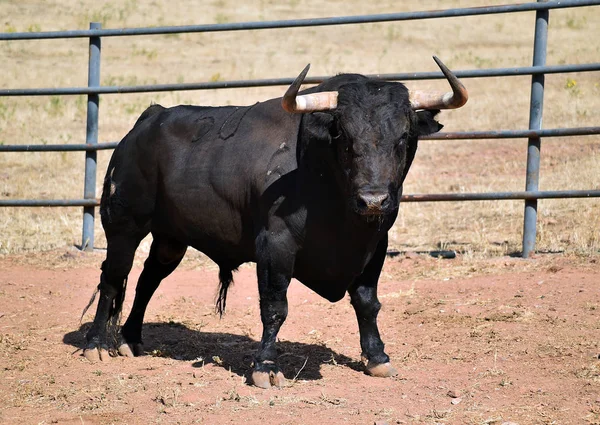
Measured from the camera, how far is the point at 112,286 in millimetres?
6949

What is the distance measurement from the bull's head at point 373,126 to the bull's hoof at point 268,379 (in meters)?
1.21

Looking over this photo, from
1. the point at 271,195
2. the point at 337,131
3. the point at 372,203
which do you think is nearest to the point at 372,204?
the point at 372,203

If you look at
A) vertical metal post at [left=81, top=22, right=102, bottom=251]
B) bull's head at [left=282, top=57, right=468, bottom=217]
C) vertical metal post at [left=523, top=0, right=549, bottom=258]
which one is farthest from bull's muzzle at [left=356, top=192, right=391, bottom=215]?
vertical metal post at [left=81, top=22, right=102, bottom=251]

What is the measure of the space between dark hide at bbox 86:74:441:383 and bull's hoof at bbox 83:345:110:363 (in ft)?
0.13

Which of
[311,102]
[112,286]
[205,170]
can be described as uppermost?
[311,102]

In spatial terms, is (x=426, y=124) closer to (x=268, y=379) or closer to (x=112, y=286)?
(x=268, y=379)

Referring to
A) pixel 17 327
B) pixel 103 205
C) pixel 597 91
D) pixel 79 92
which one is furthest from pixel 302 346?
pixel 597 91

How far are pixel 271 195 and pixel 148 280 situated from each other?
1.74 metres

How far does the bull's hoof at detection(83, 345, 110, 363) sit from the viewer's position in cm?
664

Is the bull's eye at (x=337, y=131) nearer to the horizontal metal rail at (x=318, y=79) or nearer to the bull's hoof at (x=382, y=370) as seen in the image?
the bull's hoof at (x=382, y=370)

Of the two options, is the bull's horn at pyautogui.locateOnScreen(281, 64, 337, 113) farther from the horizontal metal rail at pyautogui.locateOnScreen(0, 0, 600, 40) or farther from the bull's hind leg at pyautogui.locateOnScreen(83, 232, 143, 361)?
the horizontal metal rail at pyautogui.locateOnScreen(0, 0, 600, 40)

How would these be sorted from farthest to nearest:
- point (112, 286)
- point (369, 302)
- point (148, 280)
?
point (148, 280) < point (112, 286) < point (369, 302)

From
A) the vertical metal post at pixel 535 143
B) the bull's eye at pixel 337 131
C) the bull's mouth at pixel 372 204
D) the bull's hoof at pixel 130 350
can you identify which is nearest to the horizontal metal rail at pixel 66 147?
the bull's hoof at pixel 130 350

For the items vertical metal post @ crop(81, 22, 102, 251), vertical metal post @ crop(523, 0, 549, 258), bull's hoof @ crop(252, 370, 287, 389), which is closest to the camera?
bull's hoof @ crop(252, 370, 287, 389)
